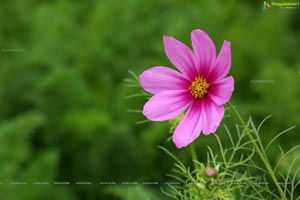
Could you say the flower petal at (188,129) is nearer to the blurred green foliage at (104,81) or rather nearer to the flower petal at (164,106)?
the flower petal at (164,106)

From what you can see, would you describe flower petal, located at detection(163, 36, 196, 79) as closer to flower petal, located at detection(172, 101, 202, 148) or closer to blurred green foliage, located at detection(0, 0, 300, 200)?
flower petal, located at detection(172, 101, 202, 148)

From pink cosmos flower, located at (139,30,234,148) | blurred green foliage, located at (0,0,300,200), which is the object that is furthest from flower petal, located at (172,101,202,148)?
blurred green foliage, located at (0,0,300,200)

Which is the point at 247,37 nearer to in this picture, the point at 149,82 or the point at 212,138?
the point at 212,138

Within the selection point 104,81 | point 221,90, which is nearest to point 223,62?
point 221,90

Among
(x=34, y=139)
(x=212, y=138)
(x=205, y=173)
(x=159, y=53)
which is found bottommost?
(x=34, y=139)

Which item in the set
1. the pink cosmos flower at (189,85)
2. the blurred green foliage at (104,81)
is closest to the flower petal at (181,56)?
the pink cosmos flower at (189,85)

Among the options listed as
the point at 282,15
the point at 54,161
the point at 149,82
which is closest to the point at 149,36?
the point at 282,15

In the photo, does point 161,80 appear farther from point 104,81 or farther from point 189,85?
point 104,81
